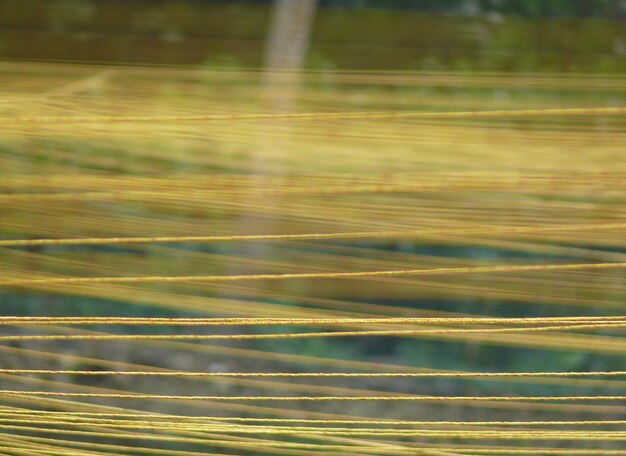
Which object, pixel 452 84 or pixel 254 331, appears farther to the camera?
pixel 254 331

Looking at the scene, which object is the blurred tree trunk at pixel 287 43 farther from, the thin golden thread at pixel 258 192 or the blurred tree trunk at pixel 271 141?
the thin golden thread at pixel 258 192

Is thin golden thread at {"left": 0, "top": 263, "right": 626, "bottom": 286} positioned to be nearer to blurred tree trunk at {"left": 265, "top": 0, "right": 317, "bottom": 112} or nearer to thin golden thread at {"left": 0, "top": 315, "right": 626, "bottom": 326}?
thin golden thread at {"left": 0, "top": 315, "right": 626, "bottom": 326}

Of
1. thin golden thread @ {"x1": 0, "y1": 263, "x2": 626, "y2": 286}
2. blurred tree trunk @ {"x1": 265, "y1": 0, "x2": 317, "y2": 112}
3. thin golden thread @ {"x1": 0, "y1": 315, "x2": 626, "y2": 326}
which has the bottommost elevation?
thin golden thread @ {"x1": 0, "y1": 315, "x2": 626, "y2": 326}

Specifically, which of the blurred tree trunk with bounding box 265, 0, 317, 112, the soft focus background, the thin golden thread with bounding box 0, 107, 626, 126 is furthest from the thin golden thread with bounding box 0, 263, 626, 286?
the blurred tree trunk with bounding box 265, 0, 317, 112

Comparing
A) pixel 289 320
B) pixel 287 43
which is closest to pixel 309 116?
pixel 289 320

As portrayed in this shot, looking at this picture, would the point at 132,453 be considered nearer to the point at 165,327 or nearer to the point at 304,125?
the point at 165,327

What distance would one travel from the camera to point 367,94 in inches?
57.8

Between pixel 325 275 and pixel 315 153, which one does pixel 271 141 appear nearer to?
pixel 315 153

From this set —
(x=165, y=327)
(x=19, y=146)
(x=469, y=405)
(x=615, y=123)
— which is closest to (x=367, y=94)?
(x=615, y=123)

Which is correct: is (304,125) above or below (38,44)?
below

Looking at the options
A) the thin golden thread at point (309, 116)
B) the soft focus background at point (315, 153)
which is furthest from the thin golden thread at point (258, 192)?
the thin golden thread at point (309, 116)

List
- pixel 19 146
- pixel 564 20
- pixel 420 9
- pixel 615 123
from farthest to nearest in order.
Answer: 1. pixel 420 9
2. pixel 564 20
3. pixel 19 146
4. pixel 615 123

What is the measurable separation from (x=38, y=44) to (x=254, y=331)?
0.91 m

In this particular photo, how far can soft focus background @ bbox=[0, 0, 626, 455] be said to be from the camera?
139 cm
